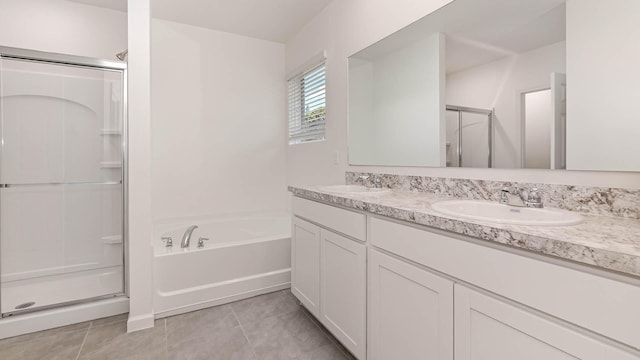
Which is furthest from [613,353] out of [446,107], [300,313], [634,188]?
[300,313]

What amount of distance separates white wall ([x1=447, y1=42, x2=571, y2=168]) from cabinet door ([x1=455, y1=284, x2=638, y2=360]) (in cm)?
70

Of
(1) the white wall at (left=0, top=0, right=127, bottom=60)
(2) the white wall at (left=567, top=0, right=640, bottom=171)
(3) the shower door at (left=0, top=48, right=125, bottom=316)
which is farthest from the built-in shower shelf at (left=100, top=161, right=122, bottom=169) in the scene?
(2) the white wall at (left=567, top=0, right=640, bottom=171)

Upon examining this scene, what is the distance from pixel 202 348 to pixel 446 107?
1.91 m

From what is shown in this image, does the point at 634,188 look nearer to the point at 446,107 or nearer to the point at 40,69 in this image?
the point at 446,107

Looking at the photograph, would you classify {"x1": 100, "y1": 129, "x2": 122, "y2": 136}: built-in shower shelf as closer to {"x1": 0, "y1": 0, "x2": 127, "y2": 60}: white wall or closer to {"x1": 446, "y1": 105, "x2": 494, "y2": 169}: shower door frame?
{"x1": 0, "y1": 0, "x2": 127, "y2": 60}: white wall

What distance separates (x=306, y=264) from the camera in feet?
6.25

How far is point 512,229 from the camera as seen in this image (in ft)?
2.59

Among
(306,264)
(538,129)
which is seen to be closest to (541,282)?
(538,129)

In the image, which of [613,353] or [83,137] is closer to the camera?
[613,353]

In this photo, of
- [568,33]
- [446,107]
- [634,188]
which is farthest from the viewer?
[446,107]

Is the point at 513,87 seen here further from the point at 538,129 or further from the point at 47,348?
the point at 47,348

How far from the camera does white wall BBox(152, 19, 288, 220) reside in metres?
2.88

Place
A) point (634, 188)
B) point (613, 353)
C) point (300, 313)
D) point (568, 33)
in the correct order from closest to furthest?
point (613, 353), point (634, 188), point (568, 33), point (300, 313)

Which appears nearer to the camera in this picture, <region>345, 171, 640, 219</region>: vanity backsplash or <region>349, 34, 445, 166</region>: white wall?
<region>345, 171, 640, 219</region>: vanity backsplash
